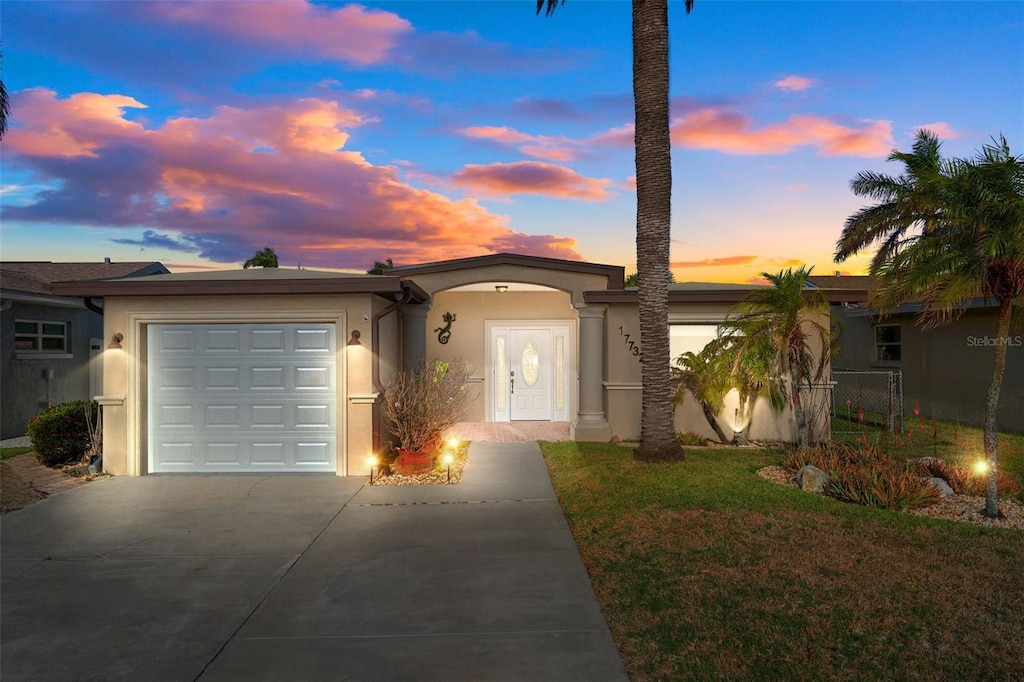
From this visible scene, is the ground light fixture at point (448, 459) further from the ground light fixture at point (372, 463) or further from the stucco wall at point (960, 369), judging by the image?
the stucco wall at point (960, 369)

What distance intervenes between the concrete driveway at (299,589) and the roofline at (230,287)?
3.10m

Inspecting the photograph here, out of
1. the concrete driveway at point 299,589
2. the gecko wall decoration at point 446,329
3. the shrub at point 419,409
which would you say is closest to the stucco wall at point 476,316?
the gecko wall decoration at point 446,329

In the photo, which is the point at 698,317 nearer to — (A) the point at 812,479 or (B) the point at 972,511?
(A) the point at 812,479

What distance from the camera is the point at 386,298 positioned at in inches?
425

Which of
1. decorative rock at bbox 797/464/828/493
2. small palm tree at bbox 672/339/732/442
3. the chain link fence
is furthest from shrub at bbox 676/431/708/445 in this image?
the chain link fence

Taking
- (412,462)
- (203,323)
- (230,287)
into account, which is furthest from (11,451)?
(412,462)

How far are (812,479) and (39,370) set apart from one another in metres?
16.8

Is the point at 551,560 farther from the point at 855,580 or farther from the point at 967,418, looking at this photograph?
the point at 967,418

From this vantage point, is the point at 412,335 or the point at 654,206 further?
the point at 412,335

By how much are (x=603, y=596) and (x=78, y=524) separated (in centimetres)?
633

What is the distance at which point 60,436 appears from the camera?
34.2 ft

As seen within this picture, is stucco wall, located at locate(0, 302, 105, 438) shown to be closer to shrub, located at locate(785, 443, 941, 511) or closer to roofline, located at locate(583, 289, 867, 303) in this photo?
roofline, located at locate(583, 289, 867, 303)

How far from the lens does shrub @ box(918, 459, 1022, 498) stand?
8.35 metres

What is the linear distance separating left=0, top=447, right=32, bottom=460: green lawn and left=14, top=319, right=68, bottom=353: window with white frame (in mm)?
3004
